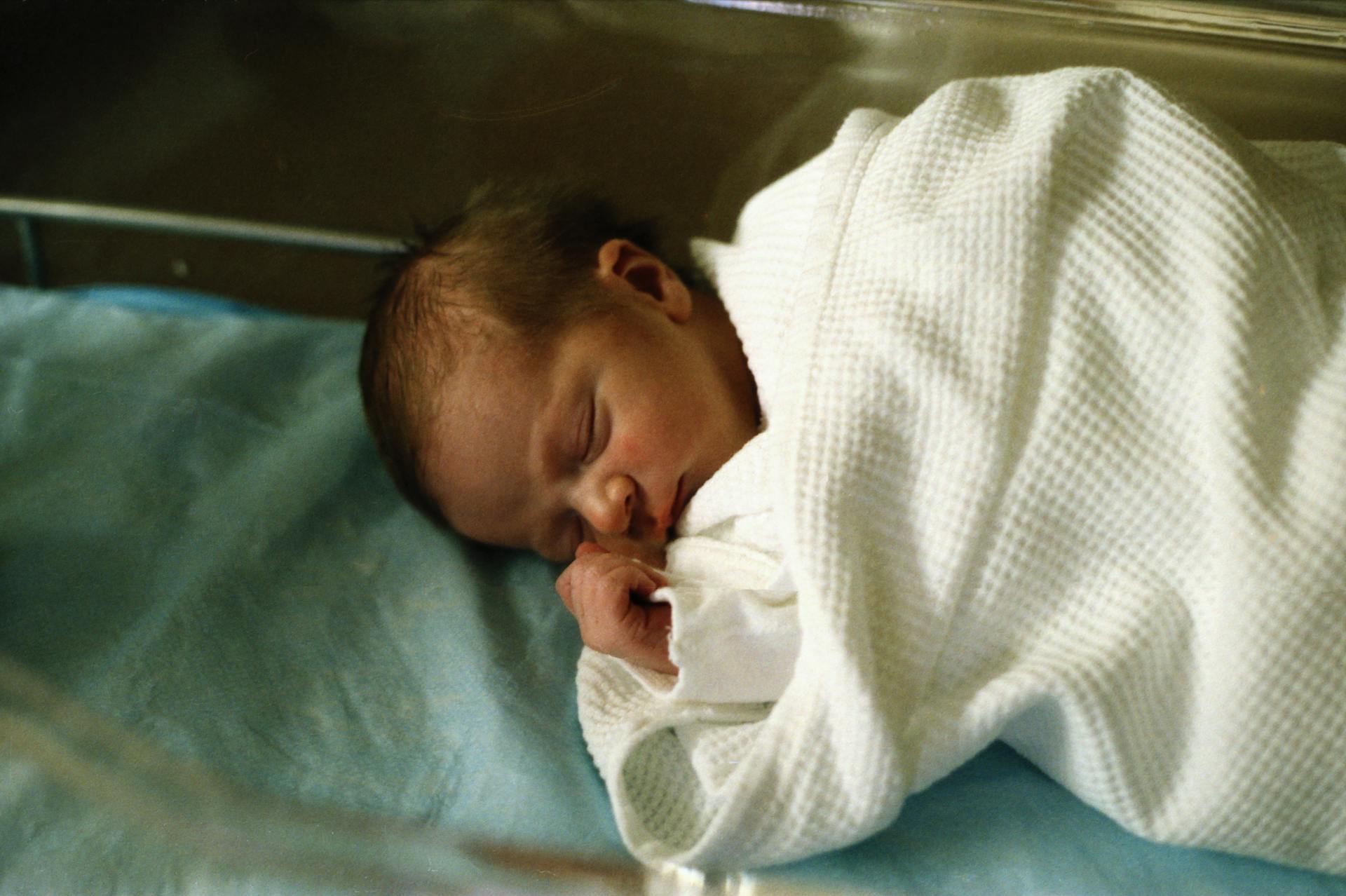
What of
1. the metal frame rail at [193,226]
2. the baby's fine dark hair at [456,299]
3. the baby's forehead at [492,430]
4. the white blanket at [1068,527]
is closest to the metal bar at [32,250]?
the metal frame rail at [193,226]

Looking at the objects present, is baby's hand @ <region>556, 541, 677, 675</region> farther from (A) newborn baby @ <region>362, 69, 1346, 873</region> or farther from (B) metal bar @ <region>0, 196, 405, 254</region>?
(B) metal bar @ <region>0, 196, 405, 254</region>

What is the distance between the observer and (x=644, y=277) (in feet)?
2.78

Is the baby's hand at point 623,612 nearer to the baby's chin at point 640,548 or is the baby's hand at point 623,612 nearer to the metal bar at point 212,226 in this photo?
the baby's chin at point 640,548

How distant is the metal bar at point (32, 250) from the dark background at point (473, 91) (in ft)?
0.16

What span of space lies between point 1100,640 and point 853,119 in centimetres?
39

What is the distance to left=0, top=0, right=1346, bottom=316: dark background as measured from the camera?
950mm

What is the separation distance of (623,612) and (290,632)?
0.25 m

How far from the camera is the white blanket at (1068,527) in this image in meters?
0.56

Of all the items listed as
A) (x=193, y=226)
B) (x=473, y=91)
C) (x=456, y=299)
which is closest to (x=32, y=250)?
(x=193, y=226)

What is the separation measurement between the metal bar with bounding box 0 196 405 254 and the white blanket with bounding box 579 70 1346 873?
61 cm

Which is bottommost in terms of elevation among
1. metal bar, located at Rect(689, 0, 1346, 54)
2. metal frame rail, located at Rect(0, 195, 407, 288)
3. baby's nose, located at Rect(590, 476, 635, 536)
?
metal frame rail, located at Rect(0, 195, 407, 288)

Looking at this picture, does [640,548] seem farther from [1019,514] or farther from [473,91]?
[473,91]

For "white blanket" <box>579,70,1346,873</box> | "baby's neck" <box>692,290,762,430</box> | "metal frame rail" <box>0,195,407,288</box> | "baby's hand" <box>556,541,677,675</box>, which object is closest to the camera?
"white blanket" <box>579,70,1346,873</box>

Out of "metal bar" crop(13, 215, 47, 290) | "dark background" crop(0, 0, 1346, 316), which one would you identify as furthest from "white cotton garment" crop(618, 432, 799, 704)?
"metal bar" crop(13, 215, 47, 290)
